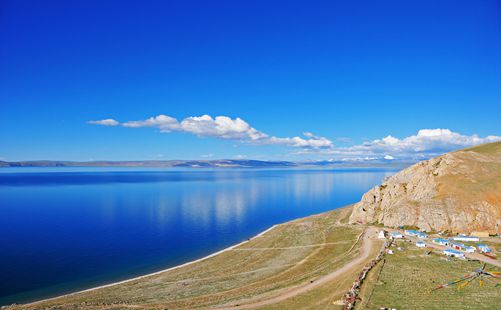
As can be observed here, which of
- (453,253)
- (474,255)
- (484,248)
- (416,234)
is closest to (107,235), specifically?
(416,234)

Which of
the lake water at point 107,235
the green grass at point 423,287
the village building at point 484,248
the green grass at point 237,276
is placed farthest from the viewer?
the lake water at point 107,235

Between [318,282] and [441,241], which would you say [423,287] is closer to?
[318,282]

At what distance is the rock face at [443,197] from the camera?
7625 centimetres

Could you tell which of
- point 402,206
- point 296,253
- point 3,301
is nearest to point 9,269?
point 3,301

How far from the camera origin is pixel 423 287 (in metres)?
42.9

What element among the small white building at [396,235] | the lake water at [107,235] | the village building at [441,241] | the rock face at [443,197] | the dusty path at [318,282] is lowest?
the lake water at [107,235]

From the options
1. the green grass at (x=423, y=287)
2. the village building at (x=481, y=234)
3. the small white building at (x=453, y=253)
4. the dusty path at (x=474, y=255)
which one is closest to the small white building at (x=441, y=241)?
the dusty path at (x=474, y=255)

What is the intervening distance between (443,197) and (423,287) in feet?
167

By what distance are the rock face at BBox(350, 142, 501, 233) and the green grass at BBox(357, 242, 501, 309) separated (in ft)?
84.2

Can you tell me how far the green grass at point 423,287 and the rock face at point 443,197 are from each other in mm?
25663

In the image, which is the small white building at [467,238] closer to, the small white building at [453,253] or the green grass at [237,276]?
the small white building at [453,253]

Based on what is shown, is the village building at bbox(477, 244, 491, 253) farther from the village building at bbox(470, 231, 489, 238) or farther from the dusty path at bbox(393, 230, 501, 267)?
the village building at bbox(470, 231, 489, 238)

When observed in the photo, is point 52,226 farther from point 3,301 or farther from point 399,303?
point 399,303

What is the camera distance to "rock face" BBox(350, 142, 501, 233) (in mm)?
76250
